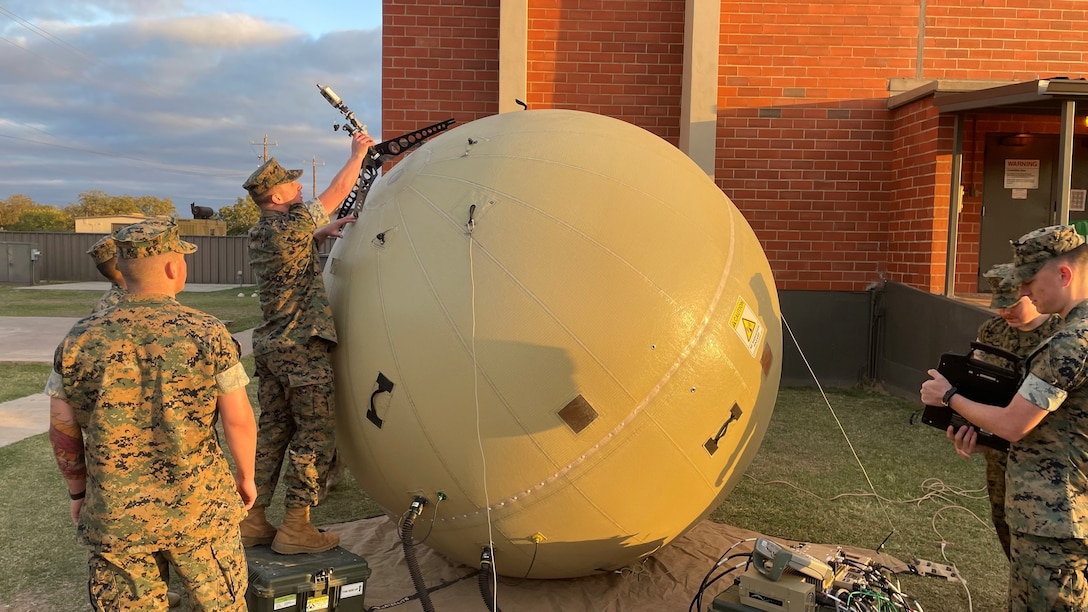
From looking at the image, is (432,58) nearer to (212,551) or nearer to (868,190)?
(868,190)

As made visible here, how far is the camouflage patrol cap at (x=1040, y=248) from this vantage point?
3119mm

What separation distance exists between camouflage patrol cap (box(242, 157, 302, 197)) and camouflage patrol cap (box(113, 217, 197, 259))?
1.07m

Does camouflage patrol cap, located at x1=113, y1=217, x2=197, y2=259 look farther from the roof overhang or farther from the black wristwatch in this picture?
the roof overhang

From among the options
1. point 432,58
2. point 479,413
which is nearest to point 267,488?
point 479,413

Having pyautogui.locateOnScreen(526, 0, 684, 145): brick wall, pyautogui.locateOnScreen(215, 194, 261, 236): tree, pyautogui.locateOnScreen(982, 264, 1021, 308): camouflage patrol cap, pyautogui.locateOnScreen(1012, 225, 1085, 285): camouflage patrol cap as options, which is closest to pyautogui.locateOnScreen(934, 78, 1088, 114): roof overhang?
pyautogui.locateOnScreen(526, 0, 684, 145): brick wall

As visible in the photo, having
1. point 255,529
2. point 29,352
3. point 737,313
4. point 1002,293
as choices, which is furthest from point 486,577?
point 29,352

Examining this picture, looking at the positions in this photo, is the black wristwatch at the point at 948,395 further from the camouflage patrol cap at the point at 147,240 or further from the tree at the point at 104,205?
the tree at the point at 104,205

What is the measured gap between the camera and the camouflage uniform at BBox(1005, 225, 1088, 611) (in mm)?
2934

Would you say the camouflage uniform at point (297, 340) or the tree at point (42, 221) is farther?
the tree at point (42, 221)

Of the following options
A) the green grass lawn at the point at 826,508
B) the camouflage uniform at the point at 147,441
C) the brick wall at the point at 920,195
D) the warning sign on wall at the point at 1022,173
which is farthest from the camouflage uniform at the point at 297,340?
the warning sign on wall at the point at 1022,173

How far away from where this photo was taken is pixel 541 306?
11.2 feet

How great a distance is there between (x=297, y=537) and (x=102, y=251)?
1782 millimetres

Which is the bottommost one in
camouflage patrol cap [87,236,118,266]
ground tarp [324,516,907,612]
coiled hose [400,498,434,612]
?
ground tarp [324,516,907,612]

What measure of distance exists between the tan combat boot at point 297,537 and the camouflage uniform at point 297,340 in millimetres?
66
